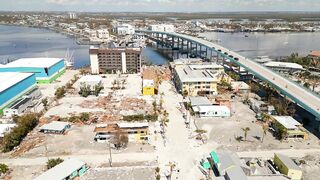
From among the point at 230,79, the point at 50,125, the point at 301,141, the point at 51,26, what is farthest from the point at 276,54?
the point at 51,26

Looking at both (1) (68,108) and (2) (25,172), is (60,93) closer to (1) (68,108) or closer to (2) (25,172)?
(1) (68,108)

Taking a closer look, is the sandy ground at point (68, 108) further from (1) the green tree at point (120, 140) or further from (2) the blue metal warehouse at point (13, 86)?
(1) the green tree at point (120, 140)

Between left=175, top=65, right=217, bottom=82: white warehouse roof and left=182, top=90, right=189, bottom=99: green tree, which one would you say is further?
left=175, top=65, right=217, bottom=82: white warehouse roof

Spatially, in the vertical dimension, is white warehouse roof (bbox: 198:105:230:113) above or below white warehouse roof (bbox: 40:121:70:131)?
above

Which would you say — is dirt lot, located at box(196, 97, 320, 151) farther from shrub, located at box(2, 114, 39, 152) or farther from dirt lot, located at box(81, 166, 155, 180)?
shrub, located at box(2, 114, 39, 152)

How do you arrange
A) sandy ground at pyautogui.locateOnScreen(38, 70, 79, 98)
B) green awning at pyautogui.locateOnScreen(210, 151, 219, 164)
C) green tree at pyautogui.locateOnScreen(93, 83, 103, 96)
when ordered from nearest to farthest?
green awning at pyautogui.locateOnScreen(210, 151, 219, 164)
green tree at pyautogui.locateOnScreen(93, 83, 103, 96)
sandy ground at pyautogui.locateOnScreen(38, 70, 79, 98)

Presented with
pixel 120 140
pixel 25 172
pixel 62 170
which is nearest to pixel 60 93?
pixel 120 140

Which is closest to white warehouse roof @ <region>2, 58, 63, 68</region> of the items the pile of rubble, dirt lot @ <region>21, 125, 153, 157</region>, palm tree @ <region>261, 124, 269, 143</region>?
the pile of rubble
